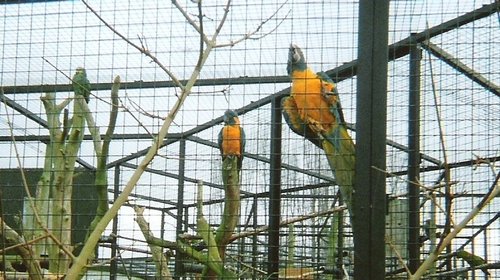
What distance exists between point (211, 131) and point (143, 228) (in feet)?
7.46

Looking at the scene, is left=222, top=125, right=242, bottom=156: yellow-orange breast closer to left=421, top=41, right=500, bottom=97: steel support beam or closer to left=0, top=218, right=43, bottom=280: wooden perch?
left=421, top=41, right=500, bottom=97: steel support beam

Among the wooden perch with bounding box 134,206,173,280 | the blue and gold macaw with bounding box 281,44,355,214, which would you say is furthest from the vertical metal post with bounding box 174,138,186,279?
the blue and gold macaw with bounding box 281,44,355,214

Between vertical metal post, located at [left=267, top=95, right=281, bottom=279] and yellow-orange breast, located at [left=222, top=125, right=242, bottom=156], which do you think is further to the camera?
yellow-orange breast, located at [left=222, top=125, right=242, bottom=156]

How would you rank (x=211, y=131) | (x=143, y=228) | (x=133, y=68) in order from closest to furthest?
1. (x=133, y=68)
2. (x=143, y=228)
3. (x=211, y=131)

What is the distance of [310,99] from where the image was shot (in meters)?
3.03

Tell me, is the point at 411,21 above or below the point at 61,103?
above

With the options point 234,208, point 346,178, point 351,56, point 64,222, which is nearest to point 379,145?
point 346,178

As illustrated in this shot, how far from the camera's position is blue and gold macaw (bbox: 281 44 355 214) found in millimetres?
2500

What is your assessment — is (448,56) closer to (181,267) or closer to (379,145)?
(379,145)

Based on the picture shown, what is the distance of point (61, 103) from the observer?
121 inches

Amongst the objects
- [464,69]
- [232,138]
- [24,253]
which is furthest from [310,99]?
[24,253]

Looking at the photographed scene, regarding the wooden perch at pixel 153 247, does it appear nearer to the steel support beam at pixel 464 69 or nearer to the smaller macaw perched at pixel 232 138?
the smaller macaw perched at pixel 232 138

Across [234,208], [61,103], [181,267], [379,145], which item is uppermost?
[61,103]

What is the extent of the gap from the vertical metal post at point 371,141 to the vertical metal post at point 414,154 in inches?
12.6
